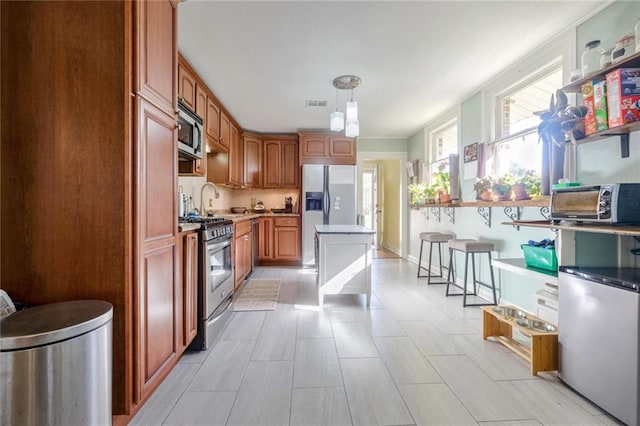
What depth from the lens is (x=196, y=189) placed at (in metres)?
3.78

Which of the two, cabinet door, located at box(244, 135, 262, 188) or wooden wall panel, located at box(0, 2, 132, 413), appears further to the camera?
cabinet door, located at box(244, 135, 262, 188)

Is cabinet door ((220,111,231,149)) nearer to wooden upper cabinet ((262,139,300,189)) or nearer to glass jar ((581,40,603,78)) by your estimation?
wooden upper cabinet ((262,139,300,189))

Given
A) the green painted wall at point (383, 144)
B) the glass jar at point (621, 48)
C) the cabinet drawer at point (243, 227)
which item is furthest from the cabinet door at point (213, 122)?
the glass jar at point (621, 48)

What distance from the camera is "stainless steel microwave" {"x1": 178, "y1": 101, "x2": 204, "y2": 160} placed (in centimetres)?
246

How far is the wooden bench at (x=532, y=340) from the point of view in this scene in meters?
1.78

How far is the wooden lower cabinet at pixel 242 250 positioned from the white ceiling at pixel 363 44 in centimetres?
169

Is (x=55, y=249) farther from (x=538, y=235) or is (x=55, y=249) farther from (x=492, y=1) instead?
(x=538, y=235)

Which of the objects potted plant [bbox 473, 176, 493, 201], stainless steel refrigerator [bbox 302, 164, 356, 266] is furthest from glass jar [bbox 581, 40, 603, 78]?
stainless steel refrigerator [bbox 302, 164, 356, 266]

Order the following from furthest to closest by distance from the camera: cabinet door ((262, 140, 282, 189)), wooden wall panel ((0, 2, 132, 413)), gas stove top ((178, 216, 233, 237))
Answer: cabinet door ((262, 140, 282, 189)), gas stove top ((178, 216, 233, 237)), wooden wall panel ((0, 2, 132, 413))

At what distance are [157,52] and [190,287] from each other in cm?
143

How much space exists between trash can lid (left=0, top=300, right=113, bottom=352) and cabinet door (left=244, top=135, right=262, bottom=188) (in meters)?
4.13

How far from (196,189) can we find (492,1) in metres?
3.50

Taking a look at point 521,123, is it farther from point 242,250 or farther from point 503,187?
point 242,250

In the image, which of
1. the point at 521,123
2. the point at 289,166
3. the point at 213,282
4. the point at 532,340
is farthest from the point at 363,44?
the point at 289,166
